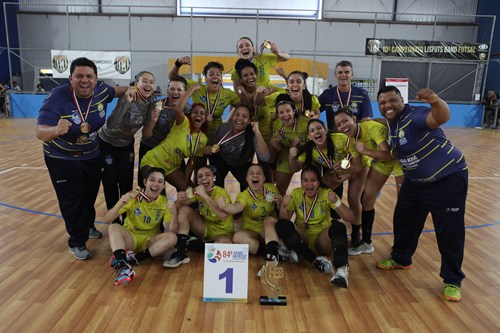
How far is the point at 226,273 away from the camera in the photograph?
275 centimetres

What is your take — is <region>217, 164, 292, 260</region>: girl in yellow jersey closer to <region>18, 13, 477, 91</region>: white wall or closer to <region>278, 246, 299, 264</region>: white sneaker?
<region>278, 246, 299, 264</region>: white sneaker

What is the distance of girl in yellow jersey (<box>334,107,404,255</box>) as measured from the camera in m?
3.18

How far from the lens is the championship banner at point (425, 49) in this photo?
47.6 feet

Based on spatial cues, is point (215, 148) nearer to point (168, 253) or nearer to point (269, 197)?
point (269, 197)

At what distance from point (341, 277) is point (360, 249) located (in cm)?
83

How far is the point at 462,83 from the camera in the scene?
687 inches

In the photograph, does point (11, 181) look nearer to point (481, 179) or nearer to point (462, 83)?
point (481, 179)

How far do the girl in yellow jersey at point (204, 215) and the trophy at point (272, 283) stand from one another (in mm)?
888

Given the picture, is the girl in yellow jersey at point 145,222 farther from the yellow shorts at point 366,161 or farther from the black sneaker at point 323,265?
the yellow shorts at point 366,161

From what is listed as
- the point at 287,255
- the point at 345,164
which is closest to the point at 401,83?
the point at 345,164

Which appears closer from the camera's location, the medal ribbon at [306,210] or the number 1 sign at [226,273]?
the number 1 sign at [226,273]

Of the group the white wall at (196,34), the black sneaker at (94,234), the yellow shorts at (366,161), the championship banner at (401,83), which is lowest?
the black sneaker at (94,234)

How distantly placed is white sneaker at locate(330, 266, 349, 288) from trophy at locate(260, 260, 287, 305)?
0.46m

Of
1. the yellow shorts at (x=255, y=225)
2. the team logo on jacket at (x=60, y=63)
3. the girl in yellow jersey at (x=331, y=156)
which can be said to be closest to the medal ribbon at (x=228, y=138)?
the girl in yellow jersey at (x=331, y=156)
